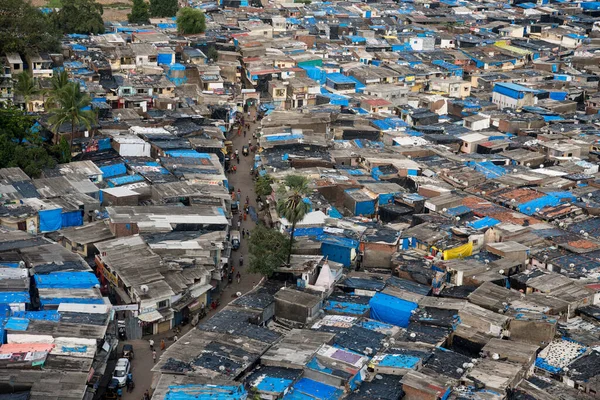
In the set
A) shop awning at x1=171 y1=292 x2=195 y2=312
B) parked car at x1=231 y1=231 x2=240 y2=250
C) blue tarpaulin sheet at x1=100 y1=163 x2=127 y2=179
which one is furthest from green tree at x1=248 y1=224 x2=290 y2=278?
blue tarpaulin sheet at x1=100 y1=163 x2=127 y2=179

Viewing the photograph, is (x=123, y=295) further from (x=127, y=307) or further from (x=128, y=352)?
(x=128, y=352)

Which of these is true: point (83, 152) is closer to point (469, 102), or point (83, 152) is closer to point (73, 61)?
point (73, 61)

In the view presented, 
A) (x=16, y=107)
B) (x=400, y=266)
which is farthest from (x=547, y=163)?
(x=16, y=107)

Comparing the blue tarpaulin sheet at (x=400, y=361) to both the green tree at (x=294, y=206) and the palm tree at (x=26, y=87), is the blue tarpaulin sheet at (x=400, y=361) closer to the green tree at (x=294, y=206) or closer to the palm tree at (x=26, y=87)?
the green tree at (x=294, y=206)

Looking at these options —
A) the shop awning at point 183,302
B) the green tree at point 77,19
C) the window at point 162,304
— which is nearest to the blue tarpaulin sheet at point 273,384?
the shop awning at point 183,302

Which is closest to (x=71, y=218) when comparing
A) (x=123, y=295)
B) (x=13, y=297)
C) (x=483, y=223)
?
(x=123, y=295)
